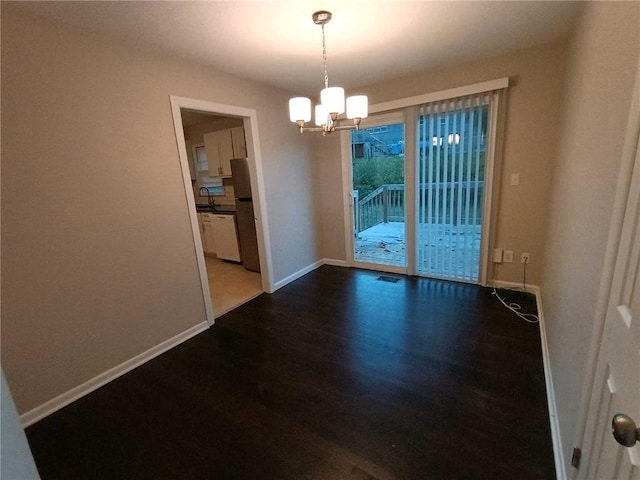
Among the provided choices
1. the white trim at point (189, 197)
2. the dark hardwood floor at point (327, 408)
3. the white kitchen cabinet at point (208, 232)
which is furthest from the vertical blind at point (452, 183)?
the white kitchen cabinet at point (208, 232)

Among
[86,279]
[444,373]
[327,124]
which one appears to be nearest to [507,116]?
[327,124]

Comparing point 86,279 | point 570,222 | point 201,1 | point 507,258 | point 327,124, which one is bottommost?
point 507,258

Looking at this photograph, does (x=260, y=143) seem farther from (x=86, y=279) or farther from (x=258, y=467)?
(x=258, y=467)

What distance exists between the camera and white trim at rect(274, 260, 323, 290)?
360cm

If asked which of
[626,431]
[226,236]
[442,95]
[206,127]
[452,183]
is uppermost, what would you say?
[206,127]

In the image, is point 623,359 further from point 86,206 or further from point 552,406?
point 86,206

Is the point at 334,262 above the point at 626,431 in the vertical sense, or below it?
below

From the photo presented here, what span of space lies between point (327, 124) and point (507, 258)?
2.44 m

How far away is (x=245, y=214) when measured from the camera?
401 centimetres

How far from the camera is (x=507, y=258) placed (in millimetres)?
3072

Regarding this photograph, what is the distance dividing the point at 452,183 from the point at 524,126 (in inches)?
30.9

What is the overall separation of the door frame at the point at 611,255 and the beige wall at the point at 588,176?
0.08 m

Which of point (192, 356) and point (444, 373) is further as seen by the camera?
point (192, 356)

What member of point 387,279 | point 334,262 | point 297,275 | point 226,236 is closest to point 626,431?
point 387,279
